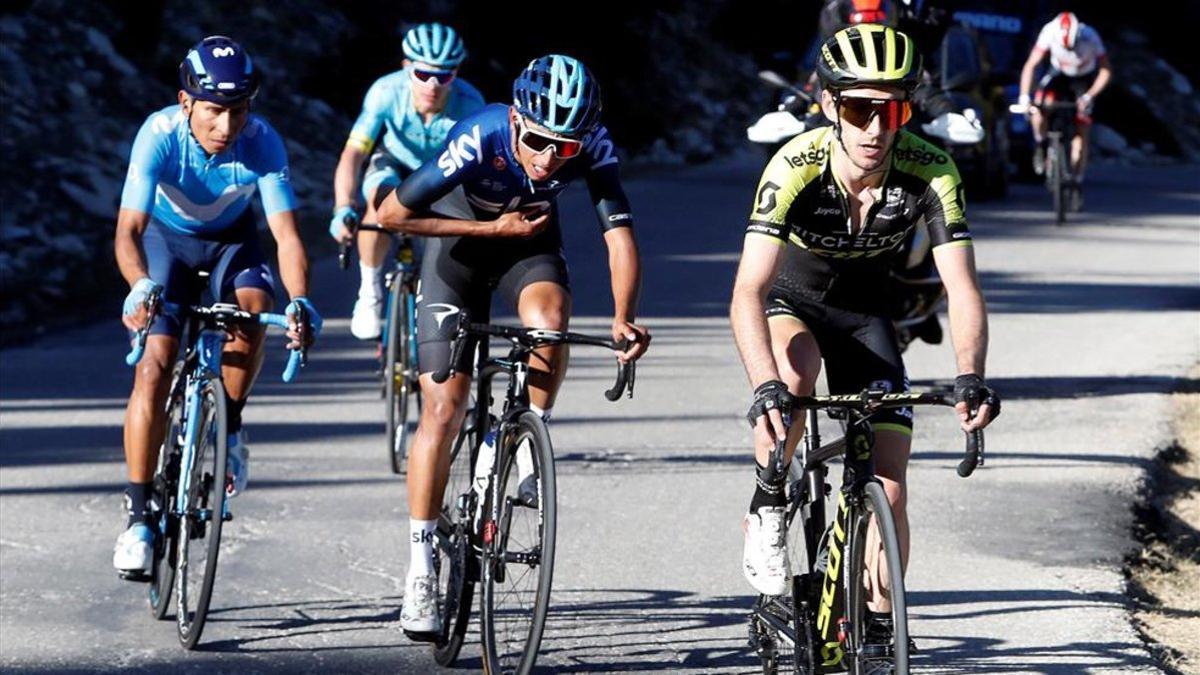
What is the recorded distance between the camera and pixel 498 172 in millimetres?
7094

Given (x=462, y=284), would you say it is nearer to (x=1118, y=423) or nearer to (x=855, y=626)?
(x=855, y=626)

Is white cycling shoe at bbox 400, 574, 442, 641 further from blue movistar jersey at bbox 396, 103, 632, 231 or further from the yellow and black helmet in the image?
the yellow and black helmet

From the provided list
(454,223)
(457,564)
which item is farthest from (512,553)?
(454,223)

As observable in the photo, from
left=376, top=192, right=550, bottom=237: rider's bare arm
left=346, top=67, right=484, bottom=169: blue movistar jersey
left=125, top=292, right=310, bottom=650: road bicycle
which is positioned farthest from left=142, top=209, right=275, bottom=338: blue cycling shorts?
left=346, top=67, right=484, bottom=169: blue movistar jersey

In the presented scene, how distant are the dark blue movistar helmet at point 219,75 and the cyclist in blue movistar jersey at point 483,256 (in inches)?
26.3

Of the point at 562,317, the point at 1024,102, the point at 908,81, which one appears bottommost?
the point at 562,317

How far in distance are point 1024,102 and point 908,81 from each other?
1615cm

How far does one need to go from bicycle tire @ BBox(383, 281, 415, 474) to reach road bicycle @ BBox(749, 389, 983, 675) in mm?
4419

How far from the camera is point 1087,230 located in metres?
21.9

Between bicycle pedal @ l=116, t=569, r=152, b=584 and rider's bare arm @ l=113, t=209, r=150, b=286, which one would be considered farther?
bicycle pedal @ l=116, t=569, r=152, b=584

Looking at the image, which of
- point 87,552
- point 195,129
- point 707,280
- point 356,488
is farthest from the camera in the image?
point 707,280

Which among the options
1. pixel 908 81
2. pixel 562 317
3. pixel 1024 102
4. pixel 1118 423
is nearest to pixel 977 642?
pixel 562 317

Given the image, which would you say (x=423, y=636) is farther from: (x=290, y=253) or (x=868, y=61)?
(x=868, y=61)

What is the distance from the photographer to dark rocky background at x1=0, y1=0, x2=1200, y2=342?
18.6 metres
